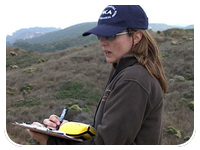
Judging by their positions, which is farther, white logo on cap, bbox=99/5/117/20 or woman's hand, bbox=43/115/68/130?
woman's hand, bbox=43/115/68/130

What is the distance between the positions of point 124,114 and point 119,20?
1.97ft

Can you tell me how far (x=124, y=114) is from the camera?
1454 mm

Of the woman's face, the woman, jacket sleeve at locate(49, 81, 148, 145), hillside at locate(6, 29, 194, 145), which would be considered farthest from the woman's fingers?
hillside at locate(6, 29, 194, 145)

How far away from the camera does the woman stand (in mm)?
1454

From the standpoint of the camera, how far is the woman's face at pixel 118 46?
169cm

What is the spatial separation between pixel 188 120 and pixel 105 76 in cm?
656

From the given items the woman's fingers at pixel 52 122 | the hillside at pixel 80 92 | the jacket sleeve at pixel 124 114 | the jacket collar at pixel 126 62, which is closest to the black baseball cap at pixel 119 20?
the jacket collar at pixel 126 62

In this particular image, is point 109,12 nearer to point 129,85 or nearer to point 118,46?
point 118,46

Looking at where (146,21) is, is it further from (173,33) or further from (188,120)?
(173,33)

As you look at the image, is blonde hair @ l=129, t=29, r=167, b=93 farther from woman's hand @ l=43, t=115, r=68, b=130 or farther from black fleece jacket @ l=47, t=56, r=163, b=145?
woman's hand @ l=43, t=115, r=68, b=130

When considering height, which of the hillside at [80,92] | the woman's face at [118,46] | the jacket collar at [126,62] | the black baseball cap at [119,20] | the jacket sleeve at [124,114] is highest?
the black baseball cap at [119,20]

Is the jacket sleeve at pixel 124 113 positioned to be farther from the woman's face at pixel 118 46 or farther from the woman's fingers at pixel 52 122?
the woman's fingers at pixel 52 122

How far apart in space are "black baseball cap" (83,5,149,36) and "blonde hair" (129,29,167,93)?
78 millimetres

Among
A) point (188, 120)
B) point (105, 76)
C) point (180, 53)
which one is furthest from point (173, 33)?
point (188, 120)
